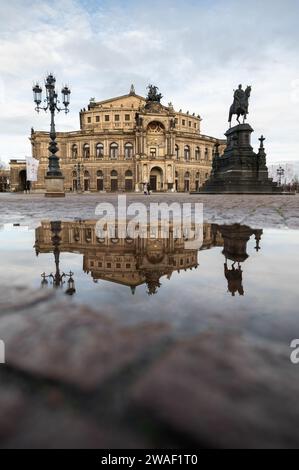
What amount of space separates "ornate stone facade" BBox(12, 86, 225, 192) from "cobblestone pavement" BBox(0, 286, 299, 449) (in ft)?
144

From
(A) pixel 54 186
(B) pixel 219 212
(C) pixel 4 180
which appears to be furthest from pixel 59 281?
(C) pixel 4 180

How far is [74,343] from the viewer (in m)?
0.65

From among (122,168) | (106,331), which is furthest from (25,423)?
(122,168)

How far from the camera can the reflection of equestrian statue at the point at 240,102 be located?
60.3 ft

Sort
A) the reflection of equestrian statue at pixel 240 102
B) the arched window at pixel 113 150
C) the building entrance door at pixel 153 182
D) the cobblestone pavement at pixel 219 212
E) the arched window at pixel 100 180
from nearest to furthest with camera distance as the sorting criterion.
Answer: the cobblestone pavement at pixel 219 212 → the reflection of equestrian statue at pixel 240 102 → the building entrance door at pixel 153 182 → the arched window at pixel 113 150 → the arched window at pixel 100 180

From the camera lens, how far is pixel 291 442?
400mm

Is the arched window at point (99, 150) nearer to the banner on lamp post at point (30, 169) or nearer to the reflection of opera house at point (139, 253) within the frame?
the banner on lamp post at point (30, 169)

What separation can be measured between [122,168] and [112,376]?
46.8 metres

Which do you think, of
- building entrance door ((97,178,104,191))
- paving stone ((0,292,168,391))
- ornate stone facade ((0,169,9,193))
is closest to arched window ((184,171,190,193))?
building entrance door ((97,178,104,191))

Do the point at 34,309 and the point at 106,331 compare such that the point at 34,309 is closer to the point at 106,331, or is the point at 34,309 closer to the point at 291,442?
the point at 106,331

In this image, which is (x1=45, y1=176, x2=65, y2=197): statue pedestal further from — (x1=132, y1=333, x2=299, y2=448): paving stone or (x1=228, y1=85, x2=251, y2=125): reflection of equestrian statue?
(x1=132, y1=333, x2=299, y2=448): paving stone

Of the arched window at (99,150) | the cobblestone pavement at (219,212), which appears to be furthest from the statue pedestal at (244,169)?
the arched window at (99,150)

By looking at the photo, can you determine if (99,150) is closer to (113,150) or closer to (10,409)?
(113,150)
